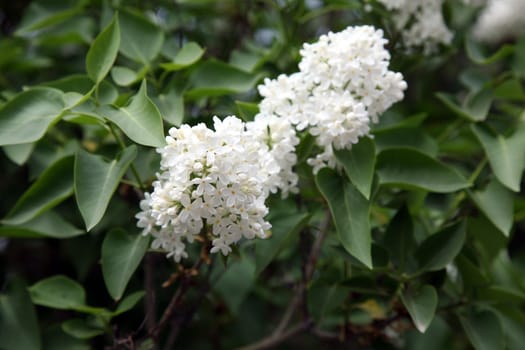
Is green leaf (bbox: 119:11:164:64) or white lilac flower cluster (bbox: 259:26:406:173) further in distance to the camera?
green leaf (bbox: 119:11:164:64)

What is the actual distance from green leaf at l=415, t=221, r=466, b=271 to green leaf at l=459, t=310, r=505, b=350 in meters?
0.19

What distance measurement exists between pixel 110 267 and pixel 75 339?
445 mm

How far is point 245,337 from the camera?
7.48ft

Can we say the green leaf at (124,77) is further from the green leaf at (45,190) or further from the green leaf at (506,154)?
the green leaf at (506,154)

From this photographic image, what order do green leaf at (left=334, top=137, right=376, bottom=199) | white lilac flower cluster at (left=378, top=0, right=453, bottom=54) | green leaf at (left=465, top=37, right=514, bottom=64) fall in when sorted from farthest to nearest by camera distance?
green leaf at (left=465, top=37, right=514, bottom=64), white lilac flower cluster at (left=378, top=0, right=453, bottom=54), green leaf at (left=334, top=137, right=376, bottom=199)

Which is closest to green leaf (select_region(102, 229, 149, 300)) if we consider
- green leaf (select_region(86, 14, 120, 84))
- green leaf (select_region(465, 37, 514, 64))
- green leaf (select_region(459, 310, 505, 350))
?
green leaf (select_region(86, 14, 120, 84))

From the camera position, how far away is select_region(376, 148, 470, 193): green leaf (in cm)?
156

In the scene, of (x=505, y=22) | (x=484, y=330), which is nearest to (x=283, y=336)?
(x=484, y=330)

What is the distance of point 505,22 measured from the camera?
10.3 feet

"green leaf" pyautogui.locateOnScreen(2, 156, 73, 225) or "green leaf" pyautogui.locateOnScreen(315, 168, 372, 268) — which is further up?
"green leaf" pyautogui.locateOnScreen(315, 168, 372, 268)

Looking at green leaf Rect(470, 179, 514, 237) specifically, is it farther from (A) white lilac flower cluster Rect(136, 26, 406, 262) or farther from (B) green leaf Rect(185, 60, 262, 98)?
(B) green leaf Rect(185, 60, 262, 98)

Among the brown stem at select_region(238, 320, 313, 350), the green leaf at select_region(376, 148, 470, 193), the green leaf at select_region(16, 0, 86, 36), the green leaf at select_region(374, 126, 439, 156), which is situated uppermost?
the green leaf at select_region(376, 148, 470, 193)

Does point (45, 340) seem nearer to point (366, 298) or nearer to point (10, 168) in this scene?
point (10, 168)

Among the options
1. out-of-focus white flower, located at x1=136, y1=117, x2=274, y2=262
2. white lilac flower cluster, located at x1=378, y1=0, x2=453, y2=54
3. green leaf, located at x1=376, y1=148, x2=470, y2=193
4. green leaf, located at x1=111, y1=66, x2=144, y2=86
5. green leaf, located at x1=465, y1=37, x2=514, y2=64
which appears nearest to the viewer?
out-of-focus white flower, located at x1=136, y1=117, x2=274, y2=262
